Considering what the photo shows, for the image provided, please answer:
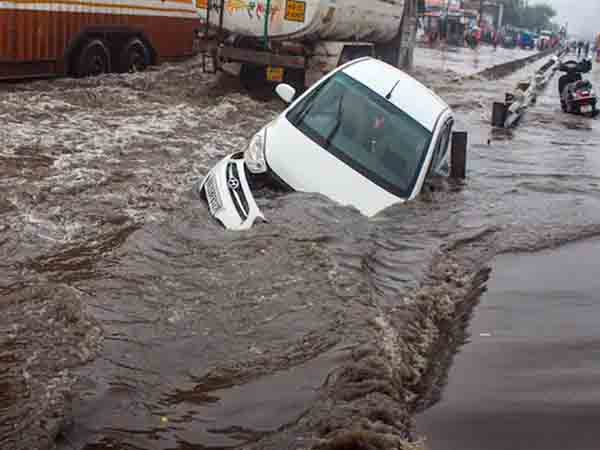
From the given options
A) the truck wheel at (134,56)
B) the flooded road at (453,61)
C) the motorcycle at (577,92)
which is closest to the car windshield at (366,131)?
the truck wheel at (134,56)

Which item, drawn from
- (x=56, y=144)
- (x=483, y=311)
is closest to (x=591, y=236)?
(x=483, y=311)

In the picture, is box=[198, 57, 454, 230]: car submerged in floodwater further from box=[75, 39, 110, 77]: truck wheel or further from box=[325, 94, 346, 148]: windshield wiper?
box=[75, 39, 110, 77]: truck wheel

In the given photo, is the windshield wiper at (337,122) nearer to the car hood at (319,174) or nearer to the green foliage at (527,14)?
the car hood at (319,174)

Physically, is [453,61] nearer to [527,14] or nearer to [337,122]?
[337,122]

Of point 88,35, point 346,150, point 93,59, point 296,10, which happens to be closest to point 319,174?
point 346,150

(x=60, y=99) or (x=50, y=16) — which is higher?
(x=50, y=16)

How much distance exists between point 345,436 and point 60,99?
37.3 feet

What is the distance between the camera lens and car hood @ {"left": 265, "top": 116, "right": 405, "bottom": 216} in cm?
639

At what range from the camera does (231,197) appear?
6.21 meters

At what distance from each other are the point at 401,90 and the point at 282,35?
8.06 m

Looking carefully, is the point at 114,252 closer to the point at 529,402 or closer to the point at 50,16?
the point at 529,402

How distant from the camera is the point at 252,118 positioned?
14062mm

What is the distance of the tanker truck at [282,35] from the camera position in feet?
48.9

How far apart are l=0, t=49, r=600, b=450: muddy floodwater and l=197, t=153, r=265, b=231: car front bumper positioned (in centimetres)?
13
